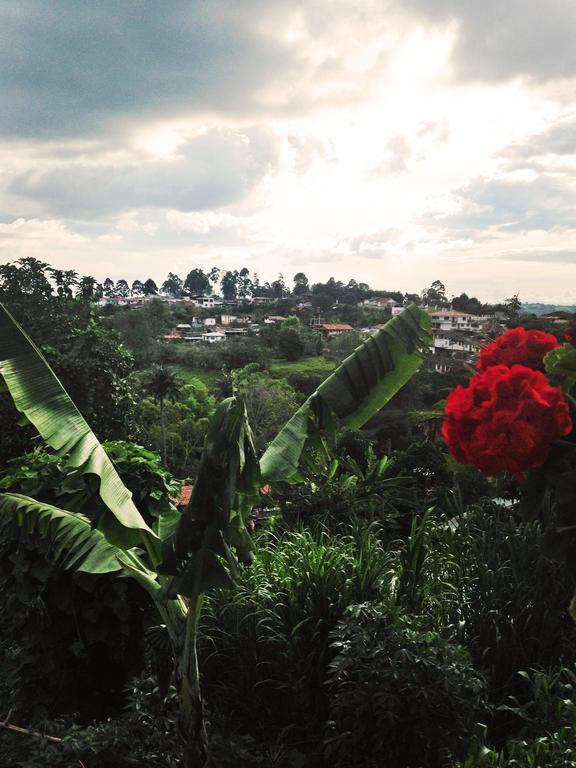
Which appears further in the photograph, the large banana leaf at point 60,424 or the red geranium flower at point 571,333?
the large banana leaf at point 60,424

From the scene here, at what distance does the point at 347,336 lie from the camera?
4538 cm

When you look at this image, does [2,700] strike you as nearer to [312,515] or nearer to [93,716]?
[93,716]

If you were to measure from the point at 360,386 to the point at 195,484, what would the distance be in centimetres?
146

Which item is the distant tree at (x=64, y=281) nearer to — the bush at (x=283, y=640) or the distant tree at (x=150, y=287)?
the bush at (x=283, y=640)

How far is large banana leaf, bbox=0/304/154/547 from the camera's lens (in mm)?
3506

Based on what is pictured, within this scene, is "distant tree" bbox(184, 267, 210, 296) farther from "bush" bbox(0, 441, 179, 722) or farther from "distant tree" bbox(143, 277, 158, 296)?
"bush" bbox(0, 441, 179, 722)

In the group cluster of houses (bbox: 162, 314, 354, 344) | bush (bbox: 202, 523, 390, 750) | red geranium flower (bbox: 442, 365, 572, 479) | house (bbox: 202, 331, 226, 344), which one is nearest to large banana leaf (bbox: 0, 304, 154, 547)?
bush (bbox: 202, 523, 390, 750)

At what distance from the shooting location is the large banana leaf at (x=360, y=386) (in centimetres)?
394

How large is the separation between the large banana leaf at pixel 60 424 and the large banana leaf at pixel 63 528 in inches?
15.2

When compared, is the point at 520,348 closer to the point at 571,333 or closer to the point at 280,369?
the point at 571,333

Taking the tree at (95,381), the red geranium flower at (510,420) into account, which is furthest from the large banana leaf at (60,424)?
the tree at (95,381)

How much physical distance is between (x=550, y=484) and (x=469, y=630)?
2573mm

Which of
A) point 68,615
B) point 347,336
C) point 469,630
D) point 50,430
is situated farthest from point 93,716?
point 347,336

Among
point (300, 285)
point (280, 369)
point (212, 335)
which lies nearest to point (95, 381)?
point (280, 369)
